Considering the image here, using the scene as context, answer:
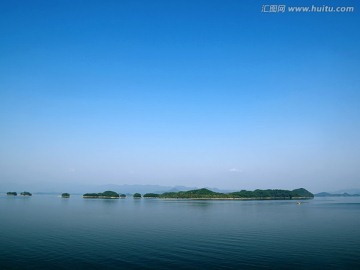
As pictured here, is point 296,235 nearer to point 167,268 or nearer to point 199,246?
point 199,246

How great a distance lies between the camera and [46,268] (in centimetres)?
3528

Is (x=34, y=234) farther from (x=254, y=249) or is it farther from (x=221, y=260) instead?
(x=254, y=249)

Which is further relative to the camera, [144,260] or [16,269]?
[144,260]

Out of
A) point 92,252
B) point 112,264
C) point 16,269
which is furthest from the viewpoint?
point 92,252

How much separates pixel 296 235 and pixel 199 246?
2634cm

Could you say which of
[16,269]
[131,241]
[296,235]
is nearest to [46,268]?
[16,269]

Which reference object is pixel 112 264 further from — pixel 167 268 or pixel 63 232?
pixel 63 232

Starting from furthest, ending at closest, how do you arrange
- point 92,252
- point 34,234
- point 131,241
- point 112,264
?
point 34,234
point 131,241
point 92,252
point 112,264

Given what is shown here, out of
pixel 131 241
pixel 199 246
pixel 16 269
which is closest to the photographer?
pixel 16 269

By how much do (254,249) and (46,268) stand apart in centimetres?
3325

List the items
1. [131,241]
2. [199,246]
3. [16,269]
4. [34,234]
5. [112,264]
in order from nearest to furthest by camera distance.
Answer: [16,269] < [112,264] < [199,246] < [131,241] < [34,234]

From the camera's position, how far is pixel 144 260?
130 feet

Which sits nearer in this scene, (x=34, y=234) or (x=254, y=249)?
(x=254, y=249)

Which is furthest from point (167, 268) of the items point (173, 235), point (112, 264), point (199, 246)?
point (173, 235)
